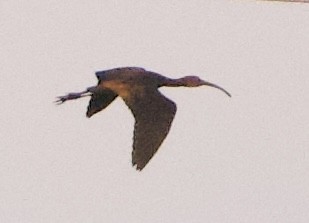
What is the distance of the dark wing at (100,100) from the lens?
111 cm

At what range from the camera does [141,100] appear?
1115 mm

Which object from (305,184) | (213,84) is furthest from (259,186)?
(213,84)

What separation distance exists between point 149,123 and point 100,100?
0.09 metres

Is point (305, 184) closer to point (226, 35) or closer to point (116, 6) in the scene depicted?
point (226, 35)

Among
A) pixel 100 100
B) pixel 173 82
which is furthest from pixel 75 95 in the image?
pixel 173 82

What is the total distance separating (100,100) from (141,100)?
0.07 m

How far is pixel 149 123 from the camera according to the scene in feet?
3.57

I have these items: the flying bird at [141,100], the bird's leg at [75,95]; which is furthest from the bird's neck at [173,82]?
the bird's leg at [75,95]

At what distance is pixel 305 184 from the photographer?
3.88 ft

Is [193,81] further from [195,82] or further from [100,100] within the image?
[100,100]

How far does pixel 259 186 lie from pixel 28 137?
0.39 m

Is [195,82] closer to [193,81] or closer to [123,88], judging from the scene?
[193,81]

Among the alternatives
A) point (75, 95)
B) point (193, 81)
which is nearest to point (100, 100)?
point (75, 95)

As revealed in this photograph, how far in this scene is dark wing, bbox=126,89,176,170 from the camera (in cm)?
109
